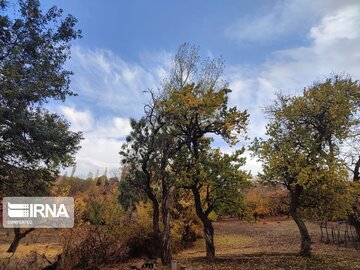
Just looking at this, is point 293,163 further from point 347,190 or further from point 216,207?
point 216,207

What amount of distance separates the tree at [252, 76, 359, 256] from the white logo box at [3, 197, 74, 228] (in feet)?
31.4

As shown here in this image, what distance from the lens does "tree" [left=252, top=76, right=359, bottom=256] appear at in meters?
14.4

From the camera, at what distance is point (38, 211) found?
14.1 metres

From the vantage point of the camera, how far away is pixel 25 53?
1081 centimetres

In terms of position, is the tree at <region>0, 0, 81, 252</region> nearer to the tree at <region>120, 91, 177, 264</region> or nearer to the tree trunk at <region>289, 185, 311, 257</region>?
the tree at <region>120, 91, 177, 264</region>

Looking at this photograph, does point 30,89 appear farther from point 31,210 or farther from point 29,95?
point 31,210

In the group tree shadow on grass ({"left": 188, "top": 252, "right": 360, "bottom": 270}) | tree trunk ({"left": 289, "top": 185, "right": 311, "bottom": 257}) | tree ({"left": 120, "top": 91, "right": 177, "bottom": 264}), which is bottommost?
tree shadow on grass ({"left": 188, "top": 252, "right": 360, "bottom": 270})

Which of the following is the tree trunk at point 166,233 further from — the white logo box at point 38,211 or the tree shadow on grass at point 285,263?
the white logo box at point 38,211

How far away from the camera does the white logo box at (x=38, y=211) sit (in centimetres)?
1277

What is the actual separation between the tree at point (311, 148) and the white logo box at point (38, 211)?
9577 millimetres

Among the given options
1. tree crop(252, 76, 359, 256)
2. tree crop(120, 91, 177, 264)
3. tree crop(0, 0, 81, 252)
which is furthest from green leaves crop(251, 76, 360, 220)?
tree crop(0, 0, 81, 252)

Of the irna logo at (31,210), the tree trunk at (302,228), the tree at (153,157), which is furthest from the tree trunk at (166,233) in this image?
the tree trunk at (302,228)

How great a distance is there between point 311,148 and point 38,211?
12.1m

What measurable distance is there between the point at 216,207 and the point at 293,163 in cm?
409
